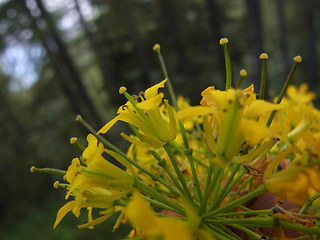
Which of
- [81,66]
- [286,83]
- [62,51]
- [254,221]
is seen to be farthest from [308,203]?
[81,66]

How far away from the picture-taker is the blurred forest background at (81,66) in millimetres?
6207

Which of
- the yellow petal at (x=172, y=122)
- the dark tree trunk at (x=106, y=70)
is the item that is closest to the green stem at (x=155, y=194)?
the yellow petal at (x=172, y=122)

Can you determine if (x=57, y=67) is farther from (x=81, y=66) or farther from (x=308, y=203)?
(x=308, y=203)

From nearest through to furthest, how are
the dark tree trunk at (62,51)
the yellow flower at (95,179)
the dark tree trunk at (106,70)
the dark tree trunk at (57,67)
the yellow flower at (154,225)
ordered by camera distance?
1. the yellow flower at (154,225)
2. the yellow flower at (95,179)
3. the dark tree trunk at (62,51)
4. the dark tree trunk at (57,67)
5. the dark tree trunk at (106,70)

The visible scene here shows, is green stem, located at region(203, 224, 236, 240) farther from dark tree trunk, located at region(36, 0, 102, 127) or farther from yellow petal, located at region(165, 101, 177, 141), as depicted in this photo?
dark tree trunk, located at region(36, 0, 102, 127)

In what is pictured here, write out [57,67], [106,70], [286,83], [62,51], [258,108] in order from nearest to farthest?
[258,108], [286,83], [62,51], [57,67], [106,70]

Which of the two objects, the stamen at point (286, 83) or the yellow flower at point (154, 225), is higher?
the stamen at point (286, 83)

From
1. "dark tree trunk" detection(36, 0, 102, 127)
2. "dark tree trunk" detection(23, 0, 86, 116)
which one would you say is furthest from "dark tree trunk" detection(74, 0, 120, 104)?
"dark tree trunk" detection(36, 0, 102, 127)

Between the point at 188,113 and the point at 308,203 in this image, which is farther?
the point at 308,203

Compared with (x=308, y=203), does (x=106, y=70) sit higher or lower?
higher

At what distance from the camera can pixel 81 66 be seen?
11.9 metres

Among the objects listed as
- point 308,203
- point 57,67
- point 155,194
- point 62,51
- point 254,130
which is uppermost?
point 62,51

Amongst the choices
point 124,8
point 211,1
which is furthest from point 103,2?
point 211,1

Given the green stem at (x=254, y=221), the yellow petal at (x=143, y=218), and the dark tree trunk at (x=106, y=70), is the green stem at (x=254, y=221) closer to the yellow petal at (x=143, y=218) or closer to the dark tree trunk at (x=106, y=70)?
the yellow petal at (x=143, y=218)
